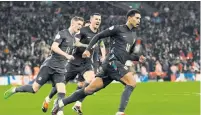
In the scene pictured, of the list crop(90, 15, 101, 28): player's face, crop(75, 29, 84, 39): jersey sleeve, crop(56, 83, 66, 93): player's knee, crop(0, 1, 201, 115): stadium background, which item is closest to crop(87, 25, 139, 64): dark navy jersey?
crop(56, 83, 66, 93): player's knee

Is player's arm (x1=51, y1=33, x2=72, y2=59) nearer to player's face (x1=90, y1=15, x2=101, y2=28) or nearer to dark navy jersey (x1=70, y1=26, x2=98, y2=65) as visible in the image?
player's face (x1=90, y1=15, x2=101, y2=28)

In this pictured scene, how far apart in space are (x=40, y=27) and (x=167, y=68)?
33.6 ft

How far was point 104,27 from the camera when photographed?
1591 inches

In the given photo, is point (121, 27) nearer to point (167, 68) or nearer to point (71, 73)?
point (71, 73)

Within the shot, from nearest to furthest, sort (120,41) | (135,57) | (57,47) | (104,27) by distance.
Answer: (120,41) < (135,57) < (57,47) < (104,27)

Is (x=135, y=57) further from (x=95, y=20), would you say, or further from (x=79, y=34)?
(x=79, y=34)

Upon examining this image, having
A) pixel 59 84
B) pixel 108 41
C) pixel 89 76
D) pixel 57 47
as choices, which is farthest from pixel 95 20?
pixel 108 41

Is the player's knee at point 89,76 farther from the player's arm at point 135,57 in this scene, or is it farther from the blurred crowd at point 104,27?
the blurred crowd at point 104,27

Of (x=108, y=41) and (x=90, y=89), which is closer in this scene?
(x=90, y=89)

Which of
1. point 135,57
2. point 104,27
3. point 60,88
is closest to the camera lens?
point 135,57

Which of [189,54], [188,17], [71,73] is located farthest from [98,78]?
[188,17]

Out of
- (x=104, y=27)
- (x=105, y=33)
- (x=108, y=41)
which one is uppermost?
(x=105, y=33)

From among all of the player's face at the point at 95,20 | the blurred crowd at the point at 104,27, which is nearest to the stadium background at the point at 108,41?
the blurred crowd at the point at 104,27

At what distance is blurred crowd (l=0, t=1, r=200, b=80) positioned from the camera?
33.8 metres
